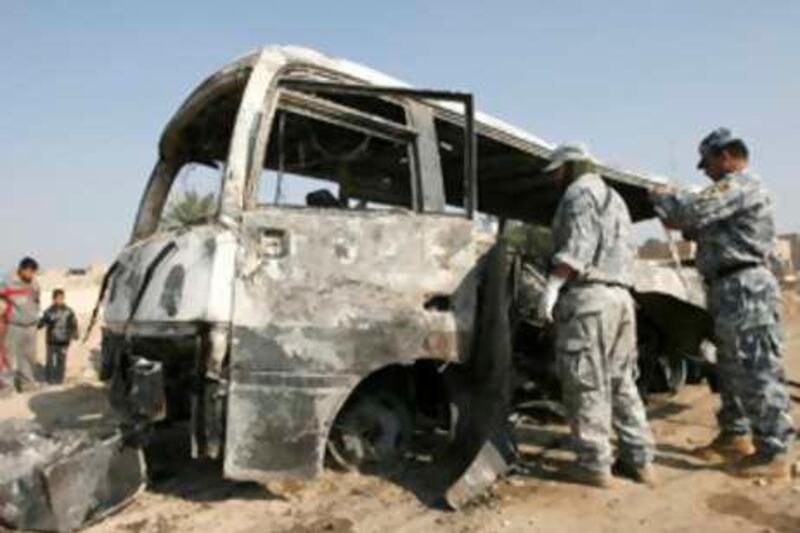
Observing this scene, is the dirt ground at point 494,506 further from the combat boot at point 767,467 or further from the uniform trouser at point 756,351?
the uniform trouser at point 756,351

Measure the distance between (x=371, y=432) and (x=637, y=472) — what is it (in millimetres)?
1471

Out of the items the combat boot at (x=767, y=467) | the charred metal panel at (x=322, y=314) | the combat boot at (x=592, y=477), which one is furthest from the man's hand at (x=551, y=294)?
the combat boot at (x=767, y=467)

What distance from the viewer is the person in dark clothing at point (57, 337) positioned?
38.1ft

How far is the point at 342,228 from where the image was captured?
4.26 metres

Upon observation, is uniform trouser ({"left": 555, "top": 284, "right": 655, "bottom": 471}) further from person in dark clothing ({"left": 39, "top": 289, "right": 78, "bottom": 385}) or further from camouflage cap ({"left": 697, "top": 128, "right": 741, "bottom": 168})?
person in dark clothing ({"left": 39, "top": 289, "right": 78, "bottom": 385})

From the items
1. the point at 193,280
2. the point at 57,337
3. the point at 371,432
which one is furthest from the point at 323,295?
the point at 57,337

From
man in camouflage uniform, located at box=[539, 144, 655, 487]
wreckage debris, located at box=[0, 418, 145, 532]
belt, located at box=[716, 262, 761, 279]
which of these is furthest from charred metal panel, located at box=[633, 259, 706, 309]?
wreckage debris, located at box=[0, 418, 145, 532]

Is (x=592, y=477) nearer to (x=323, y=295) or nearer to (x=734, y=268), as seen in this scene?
(x=734, y=268)

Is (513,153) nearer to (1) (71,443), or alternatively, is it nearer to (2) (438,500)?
(2) (438,500)

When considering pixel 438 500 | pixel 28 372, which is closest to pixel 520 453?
pixel 438 500

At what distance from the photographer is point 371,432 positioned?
4.52 metres

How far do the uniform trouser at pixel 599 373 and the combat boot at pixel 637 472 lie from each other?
0.11 ft

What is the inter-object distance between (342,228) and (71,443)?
1.70 m

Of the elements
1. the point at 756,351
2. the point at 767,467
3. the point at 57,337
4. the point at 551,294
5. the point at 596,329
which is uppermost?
the point at 551,294
